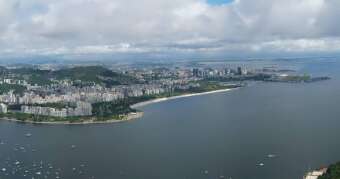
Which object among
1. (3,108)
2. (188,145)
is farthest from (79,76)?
(188,145)

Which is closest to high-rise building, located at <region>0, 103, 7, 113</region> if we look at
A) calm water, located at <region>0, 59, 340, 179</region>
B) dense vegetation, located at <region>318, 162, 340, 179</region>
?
calm water, located at <region>0, 59, 340, 179</region>

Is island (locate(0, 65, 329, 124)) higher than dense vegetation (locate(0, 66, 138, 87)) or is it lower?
lower

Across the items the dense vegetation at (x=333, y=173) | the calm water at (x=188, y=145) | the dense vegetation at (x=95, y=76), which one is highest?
the dense vegetation at (x=95, y=76)

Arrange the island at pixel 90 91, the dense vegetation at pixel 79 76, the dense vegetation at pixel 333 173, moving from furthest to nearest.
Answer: the dense vegetation at pixel 79 76
the island at pixel 90 91
the dense vegetation at pixel 333 173

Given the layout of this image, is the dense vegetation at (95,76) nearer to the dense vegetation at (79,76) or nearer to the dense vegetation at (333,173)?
the dense vegetation at (79,76)

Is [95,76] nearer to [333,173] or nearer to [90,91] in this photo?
[90,91]

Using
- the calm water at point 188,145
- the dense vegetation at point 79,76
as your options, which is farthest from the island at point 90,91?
the calm water at point 188,145

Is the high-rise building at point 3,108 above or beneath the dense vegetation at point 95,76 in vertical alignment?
beneath

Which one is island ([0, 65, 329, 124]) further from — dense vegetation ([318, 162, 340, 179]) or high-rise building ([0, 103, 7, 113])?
dense vegetation ([318, 162, 340, 179])
